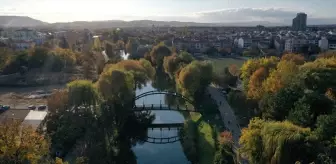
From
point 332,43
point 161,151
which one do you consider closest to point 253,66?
point 161,151

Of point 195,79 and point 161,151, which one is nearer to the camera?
point 161,151

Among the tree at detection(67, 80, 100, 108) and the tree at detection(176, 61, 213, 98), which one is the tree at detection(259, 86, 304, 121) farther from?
the tree at detection(67, 80, 100, 108)

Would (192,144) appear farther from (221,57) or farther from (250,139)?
(221,57)

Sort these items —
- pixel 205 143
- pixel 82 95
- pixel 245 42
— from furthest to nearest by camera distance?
pixel 245 42 → pixel 82 95 → pixel 205 143

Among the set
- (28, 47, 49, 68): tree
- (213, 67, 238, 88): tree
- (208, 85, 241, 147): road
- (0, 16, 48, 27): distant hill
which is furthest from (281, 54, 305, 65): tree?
(0, 16, 48, 27): distant hill

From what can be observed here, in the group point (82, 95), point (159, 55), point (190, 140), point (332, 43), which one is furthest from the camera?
point (332, 43)

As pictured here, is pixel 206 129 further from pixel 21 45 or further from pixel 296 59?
pixel 21 45

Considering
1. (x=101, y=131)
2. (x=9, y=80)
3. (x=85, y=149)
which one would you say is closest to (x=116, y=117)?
(x=101, y=131)
